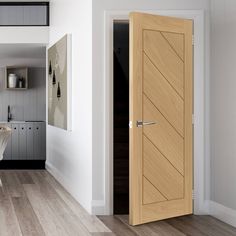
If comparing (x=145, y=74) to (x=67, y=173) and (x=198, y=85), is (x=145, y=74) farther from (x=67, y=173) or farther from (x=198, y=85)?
(x=67, y=173)

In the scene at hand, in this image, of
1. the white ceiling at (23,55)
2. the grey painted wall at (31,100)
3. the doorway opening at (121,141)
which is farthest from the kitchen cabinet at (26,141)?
the doorway opening at (121,141)

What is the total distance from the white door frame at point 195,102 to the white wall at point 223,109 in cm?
12

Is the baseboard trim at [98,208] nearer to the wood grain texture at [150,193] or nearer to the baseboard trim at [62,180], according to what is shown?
the baseboard trim at [62,180]

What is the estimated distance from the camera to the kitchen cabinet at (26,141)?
10500 millimetres

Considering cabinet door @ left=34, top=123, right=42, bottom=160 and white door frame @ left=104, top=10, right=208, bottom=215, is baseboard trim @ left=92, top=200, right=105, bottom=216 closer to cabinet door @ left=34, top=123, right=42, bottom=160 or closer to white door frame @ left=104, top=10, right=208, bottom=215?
white door frame @ left=104, top=10, right=208, bottom=215

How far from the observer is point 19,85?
10891 mm

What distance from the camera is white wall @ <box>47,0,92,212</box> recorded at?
5707 mm

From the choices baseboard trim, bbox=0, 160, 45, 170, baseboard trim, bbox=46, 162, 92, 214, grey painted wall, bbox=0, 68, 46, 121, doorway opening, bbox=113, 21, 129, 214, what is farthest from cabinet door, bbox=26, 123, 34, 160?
doorway opening, bbox=113, 21, 129, 214

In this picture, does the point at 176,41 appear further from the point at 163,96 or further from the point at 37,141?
the point at 37,141

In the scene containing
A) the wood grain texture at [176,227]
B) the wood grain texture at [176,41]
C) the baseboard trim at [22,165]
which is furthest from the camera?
the baseboard trim at [22,165]

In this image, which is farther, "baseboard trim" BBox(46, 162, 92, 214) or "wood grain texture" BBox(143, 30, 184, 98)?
"baseboard trim" BBox(46, 162, 92, 214)

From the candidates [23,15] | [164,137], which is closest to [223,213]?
[164,137]

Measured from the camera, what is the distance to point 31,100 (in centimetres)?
1116

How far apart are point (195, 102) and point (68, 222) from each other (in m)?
1.89
